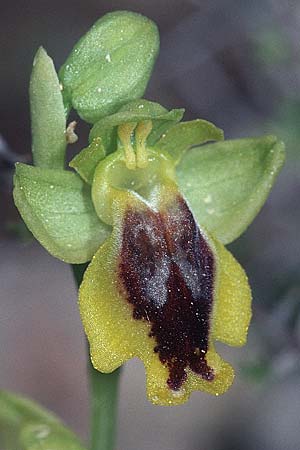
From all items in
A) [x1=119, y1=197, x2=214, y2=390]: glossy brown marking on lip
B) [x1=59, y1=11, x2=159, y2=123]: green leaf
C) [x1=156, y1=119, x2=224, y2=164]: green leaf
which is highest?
[x1=59, y1=11, x2=159, y2=123]: green leaf

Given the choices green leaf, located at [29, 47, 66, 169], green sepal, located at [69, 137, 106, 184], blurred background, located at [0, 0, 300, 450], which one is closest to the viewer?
green leaf, located at [29, 47, 66, 169]

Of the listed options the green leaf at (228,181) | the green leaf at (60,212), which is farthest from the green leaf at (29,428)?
the green leaf at (228,181)

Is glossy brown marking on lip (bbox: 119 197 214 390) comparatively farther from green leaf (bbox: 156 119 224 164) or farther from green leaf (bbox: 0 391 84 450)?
green leaf (bbox: 0 391 84 450)

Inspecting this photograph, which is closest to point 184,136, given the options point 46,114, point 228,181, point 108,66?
point 228,181

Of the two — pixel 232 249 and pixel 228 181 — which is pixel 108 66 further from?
pixel 232 249

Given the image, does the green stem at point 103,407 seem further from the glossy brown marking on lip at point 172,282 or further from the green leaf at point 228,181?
the green leaf at point 228,181

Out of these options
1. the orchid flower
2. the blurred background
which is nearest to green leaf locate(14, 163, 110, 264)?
the orchid flower

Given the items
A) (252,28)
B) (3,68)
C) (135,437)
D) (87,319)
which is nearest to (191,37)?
(252,28)
